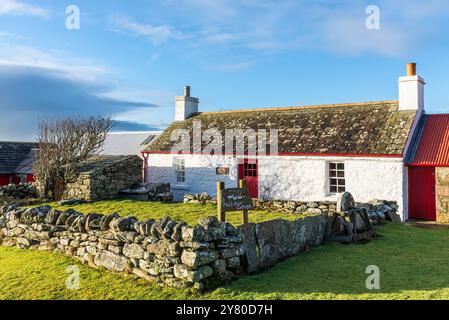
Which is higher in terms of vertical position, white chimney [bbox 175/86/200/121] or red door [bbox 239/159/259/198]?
white chimney [bbox 175/86/200/121]

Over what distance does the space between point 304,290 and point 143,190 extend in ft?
42.5

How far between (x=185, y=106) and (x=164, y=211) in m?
13.4

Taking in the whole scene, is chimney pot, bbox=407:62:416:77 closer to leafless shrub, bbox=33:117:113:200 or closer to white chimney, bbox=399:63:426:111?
white chimney, bbox=399:63:426:111

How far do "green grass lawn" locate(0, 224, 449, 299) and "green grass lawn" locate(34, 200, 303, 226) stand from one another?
11.5ft

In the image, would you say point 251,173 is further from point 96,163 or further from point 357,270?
point 357,270

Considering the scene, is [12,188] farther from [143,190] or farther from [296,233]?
[296,233]

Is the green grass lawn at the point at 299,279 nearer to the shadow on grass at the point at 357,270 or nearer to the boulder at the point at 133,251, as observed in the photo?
the shadow on grass at the point at 357,270

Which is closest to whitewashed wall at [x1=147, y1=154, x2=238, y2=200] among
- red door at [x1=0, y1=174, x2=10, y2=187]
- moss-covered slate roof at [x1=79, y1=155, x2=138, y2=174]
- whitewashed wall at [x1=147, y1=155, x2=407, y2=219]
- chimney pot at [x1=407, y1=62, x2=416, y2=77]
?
whitewashed wall at [x1=147, y1=155, x2=407, y2=219]

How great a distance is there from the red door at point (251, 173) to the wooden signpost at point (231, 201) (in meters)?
10.7

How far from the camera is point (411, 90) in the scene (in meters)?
17.6

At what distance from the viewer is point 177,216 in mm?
13102

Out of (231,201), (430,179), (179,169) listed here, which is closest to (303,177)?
(430,179)

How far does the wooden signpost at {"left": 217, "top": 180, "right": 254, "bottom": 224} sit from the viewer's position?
338 inches
